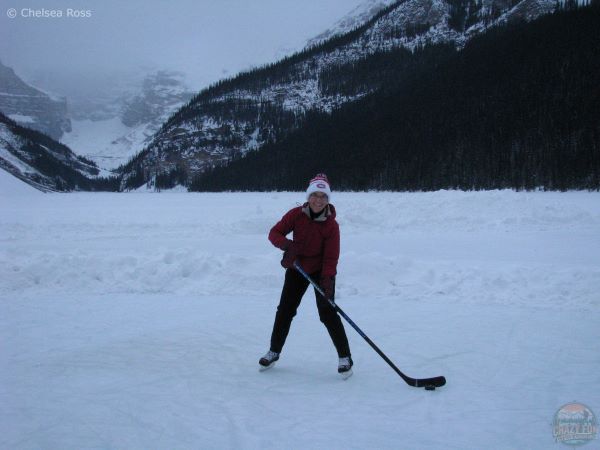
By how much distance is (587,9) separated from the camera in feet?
234

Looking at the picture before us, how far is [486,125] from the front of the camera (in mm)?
64625

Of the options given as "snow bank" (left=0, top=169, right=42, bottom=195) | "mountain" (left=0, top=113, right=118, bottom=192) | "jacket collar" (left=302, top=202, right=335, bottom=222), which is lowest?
"jacket collar" (left=302, top=202, right=335, bottom=222)

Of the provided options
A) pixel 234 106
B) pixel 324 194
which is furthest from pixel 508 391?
pixel 234 106

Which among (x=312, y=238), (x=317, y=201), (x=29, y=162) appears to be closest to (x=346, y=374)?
(x=312, y=238)

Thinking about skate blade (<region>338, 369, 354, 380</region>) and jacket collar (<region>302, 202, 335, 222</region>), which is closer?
jacket collar (<region>302, 202, 335, 222</region>)

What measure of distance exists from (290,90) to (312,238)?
5820 inches

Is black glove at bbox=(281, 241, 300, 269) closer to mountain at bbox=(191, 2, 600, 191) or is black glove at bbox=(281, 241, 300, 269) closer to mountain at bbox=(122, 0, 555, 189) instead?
mountain at bbox=(191, 2, 600, 191)

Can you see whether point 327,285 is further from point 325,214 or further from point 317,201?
point 317,201

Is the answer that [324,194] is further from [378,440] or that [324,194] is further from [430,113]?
[430,113]

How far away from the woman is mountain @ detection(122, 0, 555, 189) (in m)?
125

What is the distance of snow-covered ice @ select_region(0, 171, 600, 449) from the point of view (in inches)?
134

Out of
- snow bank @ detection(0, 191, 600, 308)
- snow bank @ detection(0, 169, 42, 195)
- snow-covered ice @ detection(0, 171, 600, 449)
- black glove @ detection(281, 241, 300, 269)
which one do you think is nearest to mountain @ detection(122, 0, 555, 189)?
snow bank @ detection(0, 169, 42, 195)

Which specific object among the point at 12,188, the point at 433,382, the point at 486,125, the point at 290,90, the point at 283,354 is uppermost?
the point at 290,90

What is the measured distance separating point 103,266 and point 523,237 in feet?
39.5
